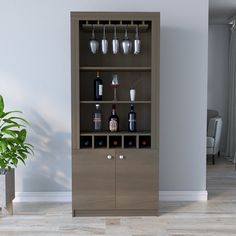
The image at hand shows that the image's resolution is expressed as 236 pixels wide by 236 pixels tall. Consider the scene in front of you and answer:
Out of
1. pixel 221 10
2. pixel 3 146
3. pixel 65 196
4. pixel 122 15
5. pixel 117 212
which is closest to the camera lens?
pixel 3 146

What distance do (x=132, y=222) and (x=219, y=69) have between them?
4.64 metres

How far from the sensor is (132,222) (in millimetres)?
3459

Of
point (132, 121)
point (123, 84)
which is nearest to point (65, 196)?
A: point (132, 121)

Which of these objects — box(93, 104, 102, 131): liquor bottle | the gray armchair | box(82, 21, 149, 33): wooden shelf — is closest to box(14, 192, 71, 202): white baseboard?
box(93, 104, 102, 131): liquor bottle

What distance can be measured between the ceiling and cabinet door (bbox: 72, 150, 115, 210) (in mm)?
3449

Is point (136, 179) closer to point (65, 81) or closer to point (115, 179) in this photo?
point (115, 179)

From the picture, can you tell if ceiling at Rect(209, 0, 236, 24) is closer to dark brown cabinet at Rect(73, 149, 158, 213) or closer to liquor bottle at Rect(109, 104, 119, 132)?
liquor bottle at Rect(109, 104, 119, 132)

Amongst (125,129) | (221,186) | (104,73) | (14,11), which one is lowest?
(221,186)

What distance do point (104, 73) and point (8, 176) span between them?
4.81ft

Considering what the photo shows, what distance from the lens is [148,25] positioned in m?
3.66

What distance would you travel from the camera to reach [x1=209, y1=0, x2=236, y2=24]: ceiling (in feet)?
18.9

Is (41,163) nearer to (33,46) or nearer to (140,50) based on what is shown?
(33,46)

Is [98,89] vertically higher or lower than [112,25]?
lower

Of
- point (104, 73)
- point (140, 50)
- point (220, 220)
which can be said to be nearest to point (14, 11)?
point (104, 73)
